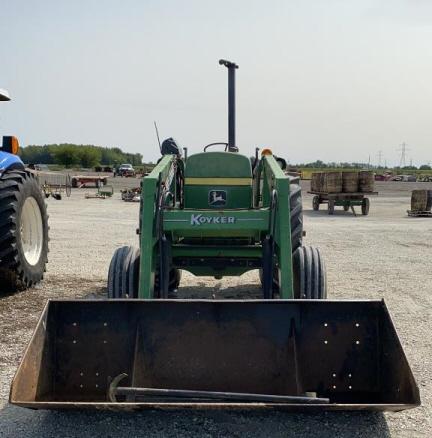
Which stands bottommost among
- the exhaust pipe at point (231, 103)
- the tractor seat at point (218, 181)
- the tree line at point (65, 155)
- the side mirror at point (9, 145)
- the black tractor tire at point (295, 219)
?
the tree line at point (65, 155)

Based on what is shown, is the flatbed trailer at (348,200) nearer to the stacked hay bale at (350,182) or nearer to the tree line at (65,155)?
Answer: the stacked hay bale at (350,182)

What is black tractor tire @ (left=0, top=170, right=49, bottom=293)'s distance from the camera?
6215 millimetres

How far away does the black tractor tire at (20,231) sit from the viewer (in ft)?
20.4

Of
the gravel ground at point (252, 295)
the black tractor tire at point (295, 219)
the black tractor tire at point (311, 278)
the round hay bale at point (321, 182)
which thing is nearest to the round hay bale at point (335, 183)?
the round hay bale at point (321, 182)

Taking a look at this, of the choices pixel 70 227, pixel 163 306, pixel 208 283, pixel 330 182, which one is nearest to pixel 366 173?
pixel 330 182

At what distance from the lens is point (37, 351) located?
12.0ft

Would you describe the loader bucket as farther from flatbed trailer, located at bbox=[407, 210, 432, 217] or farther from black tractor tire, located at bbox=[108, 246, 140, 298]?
flatbed trailer, located at bbox=[407, 210, 432, 217]

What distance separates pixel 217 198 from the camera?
6.31 metres

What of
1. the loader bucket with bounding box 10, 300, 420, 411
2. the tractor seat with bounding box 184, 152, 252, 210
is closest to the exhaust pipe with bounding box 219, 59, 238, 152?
the tractor seat with bounding box 184, 152, 252, 210

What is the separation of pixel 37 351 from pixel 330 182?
18.2 m

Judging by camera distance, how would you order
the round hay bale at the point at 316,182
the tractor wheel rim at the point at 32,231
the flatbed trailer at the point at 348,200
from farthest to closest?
1. the round hay bale at the point at 316,182
2. the flatbed trailer at the point at 348,200
3. the tractor wheel rim at the point at 32,231

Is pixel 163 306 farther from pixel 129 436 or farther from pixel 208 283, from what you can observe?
pixel 208 283

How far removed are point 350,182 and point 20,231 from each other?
15821mm

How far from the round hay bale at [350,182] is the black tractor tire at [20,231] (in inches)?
580
